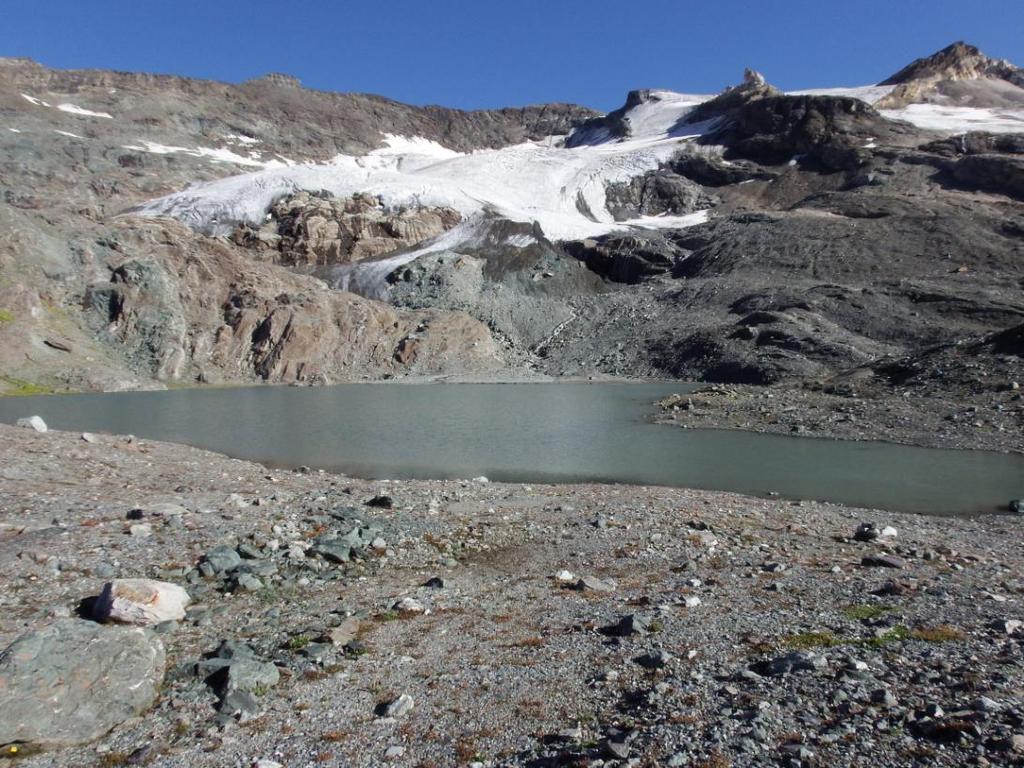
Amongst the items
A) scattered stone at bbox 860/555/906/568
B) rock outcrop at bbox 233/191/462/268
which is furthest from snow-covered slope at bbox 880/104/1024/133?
scattered stone at bbox 860/555/906/568

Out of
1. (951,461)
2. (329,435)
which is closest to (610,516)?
(951,461)

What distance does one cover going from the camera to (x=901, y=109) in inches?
6275

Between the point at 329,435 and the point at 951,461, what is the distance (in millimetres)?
26701

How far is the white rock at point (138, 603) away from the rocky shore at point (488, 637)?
3 centimetres

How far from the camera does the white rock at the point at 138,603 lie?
328 inches

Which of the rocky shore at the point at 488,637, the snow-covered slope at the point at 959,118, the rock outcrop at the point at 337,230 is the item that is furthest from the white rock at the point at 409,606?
the snow-covered slope at the point at 959,118

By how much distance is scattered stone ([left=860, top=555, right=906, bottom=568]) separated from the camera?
1129 cm

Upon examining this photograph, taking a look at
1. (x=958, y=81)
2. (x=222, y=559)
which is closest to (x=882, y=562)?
(x=222, y=559)

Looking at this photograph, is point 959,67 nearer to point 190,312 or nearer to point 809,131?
point 809,131

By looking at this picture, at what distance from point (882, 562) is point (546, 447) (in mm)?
18486

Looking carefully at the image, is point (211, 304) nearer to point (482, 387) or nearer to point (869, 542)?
point (482, 387)

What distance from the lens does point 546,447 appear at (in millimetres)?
29234

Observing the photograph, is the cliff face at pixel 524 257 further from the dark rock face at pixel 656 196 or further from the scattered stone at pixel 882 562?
the scattered stone at pixel 882 562

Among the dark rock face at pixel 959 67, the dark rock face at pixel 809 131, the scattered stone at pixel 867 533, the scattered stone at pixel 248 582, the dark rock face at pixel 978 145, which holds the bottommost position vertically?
the scattered stone at pixel 867 533
